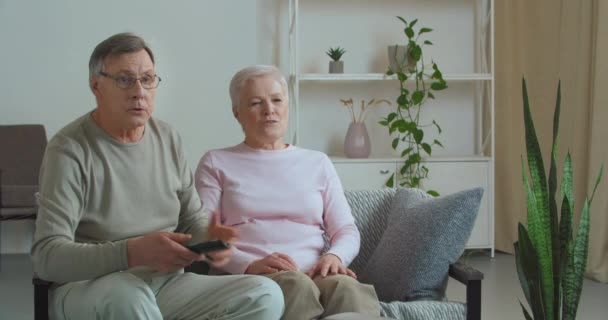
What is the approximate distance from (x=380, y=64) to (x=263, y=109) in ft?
9.90

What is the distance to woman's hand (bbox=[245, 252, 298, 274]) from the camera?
87.6 inches

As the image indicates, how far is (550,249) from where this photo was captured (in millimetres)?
2246

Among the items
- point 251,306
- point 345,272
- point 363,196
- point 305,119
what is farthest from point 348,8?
point 251,306

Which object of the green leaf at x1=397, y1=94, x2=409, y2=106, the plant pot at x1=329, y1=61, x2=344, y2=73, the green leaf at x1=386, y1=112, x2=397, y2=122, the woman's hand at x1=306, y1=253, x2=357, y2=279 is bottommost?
the woman's hand at x1=306, y1=253, x2=357, y2=279

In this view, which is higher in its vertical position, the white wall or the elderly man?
the white wall

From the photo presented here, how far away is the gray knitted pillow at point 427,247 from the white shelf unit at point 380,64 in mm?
2812

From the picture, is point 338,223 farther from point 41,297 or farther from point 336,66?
point 336,66

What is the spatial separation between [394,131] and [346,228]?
2.97 meters

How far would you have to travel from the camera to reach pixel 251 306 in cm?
189

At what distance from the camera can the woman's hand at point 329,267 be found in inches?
89.4

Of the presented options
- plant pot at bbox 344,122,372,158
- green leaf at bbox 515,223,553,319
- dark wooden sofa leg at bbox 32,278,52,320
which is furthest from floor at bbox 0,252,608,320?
dark wooden sofa leg at bbox 32,278,52,320

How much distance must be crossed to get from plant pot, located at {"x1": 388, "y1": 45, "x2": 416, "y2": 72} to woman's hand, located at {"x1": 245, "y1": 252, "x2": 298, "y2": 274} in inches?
118

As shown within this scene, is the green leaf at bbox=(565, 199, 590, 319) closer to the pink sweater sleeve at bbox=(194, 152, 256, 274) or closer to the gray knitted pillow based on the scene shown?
the gray knitted pillow

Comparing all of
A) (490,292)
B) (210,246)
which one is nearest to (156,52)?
(490,292)
